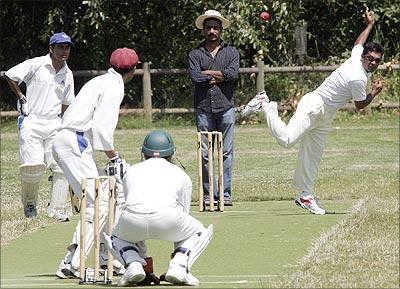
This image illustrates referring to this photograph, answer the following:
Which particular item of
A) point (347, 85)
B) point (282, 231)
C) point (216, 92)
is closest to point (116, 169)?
point (282, 231)

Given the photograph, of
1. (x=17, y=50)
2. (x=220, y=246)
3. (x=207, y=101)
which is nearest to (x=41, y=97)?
(x=207, y=101)

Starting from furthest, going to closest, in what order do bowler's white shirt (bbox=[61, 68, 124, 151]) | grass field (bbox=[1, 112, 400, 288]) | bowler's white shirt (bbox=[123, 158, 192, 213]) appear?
bowler's white shirt (bbox=[61, 68, 124, 151]) → grass field (bbox=[1, 112, 400, 288]) → bowler's white shirt (bbox=[123, 158, 192, 213])

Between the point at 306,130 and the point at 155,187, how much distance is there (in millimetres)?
4527

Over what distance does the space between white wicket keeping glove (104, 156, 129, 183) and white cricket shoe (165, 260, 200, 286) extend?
4.01 feet

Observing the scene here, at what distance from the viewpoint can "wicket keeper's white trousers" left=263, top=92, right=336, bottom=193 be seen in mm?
13352

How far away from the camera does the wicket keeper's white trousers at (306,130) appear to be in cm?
1335

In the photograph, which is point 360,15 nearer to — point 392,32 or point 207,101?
point 392,32

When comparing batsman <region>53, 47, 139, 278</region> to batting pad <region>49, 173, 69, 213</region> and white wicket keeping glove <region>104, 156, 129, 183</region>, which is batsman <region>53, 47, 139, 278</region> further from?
batting pad <region>49, 173, 69, 213</region>

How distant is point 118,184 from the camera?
10094 mm

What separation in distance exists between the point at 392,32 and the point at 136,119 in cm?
700

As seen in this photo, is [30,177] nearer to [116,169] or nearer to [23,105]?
[23,105]

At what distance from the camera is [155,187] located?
29.9ft

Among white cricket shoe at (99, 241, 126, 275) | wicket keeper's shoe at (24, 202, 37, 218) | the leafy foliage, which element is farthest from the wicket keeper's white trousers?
the leafy foliage

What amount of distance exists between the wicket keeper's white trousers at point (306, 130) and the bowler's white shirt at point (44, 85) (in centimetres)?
210
